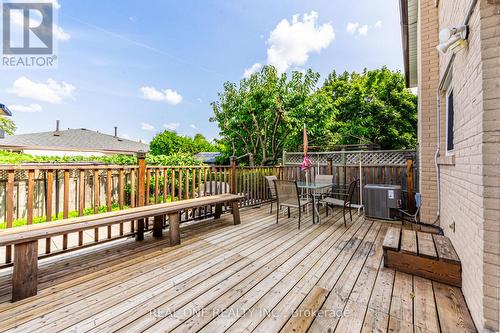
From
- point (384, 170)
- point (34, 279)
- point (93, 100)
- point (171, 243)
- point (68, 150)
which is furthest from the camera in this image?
point (93, 100)

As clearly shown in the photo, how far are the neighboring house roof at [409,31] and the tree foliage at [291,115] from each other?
10.1 ft

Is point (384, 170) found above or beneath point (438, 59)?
beneath

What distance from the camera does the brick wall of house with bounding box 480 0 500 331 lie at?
1.25 metres

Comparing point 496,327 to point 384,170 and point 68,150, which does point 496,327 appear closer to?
point 384,170

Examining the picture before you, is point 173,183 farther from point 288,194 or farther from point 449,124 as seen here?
point 449,124

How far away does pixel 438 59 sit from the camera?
3.54 m

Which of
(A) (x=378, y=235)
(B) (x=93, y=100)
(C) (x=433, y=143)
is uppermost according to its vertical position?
(B) (x=93, y=100)

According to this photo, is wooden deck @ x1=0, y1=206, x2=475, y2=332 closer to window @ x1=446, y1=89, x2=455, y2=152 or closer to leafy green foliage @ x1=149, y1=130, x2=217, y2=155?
window @ x1=446, y1=89, x2=455, y2=152

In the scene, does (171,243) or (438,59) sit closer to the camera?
(171,243)

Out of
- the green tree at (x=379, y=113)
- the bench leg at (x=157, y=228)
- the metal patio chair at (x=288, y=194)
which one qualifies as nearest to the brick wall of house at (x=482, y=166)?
the metal patio chair at (x=288, y=194)

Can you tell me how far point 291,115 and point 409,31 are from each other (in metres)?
4.22

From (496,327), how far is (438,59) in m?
4.02

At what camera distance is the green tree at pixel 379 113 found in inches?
574

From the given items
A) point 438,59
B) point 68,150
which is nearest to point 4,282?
point 438,59
